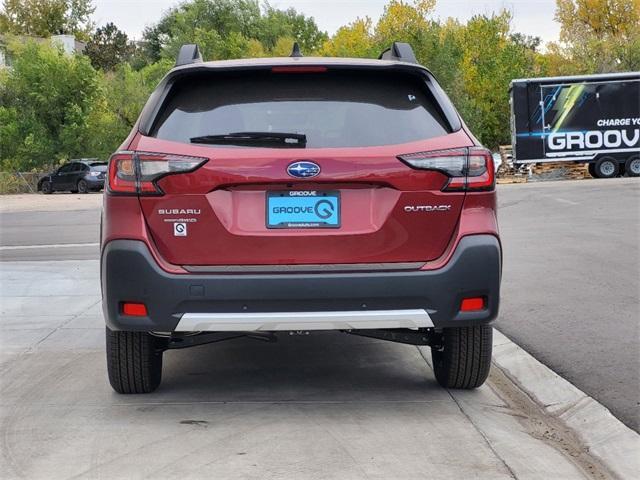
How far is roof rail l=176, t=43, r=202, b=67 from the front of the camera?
18.5ft

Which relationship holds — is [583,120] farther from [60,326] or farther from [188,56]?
[188,56]

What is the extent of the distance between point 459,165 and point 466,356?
1.21m

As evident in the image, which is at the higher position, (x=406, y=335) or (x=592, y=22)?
(x=592, y=22)

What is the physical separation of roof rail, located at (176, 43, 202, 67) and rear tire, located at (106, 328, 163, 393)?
61.0 inches

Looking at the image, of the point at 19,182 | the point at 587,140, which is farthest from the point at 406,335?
the point at 19,182

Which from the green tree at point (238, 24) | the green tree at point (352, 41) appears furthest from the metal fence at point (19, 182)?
the green tree at point (238, 24)

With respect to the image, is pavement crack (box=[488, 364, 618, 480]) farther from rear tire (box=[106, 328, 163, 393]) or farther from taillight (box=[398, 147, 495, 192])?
rear tire (box=[106, 328, 163, 393])

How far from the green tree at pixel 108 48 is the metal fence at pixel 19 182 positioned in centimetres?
4920

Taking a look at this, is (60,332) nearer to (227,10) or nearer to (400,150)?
Result: (400,150)

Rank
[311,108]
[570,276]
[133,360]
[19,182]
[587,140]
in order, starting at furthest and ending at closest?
1. [19,182]
2. [587,140]
3. [570,276]
4. [133,360]
5. [311,108]

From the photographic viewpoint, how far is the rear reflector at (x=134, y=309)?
4.88 metres

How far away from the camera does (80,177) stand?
41.1 metres

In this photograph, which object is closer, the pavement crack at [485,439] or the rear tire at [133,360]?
the pavement crack at [485,439]

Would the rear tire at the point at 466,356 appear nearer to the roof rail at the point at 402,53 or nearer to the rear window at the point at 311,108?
the rear window at the point at 311,108
